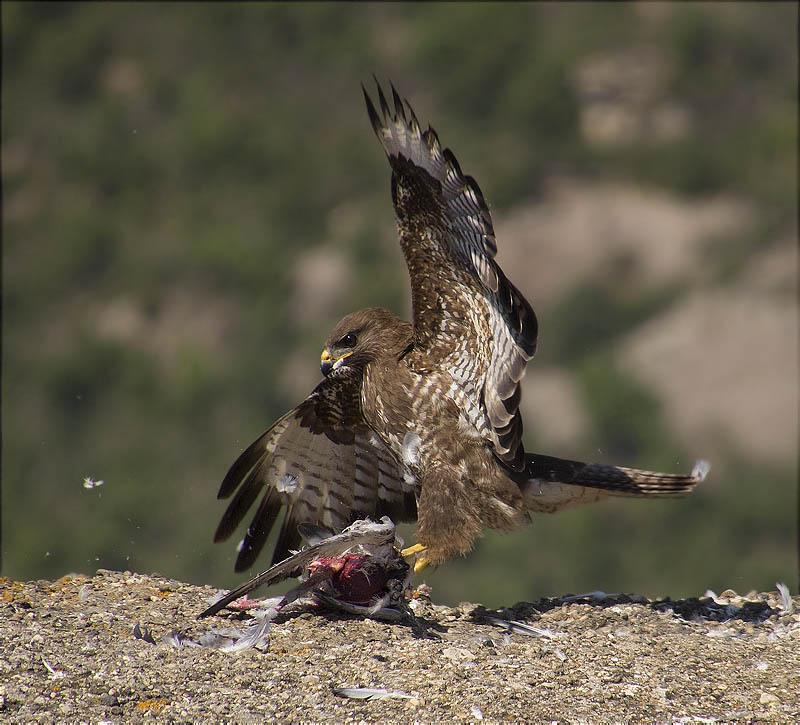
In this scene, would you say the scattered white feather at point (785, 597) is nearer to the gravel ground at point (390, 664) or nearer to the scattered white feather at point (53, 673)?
the gravel ground at point (390, 664)

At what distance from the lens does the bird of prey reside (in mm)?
4070

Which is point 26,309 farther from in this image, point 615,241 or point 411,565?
point 411,565

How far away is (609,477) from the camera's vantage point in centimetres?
488

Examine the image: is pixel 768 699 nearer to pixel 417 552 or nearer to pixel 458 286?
pixel 417 552

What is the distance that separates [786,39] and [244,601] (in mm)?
32930

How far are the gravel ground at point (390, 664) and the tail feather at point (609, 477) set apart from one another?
60 centimetres

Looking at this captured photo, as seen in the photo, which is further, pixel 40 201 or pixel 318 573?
pixel 40 201

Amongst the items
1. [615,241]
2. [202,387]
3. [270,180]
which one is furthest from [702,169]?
[202,387]

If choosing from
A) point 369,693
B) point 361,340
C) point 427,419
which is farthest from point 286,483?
point 369,693

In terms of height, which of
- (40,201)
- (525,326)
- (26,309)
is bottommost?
(525,326)

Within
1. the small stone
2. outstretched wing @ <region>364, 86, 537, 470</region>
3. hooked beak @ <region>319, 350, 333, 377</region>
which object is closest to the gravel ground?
the small stone

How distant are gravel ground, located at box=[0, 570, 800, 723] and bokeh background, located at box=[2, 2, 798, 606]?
16330mm

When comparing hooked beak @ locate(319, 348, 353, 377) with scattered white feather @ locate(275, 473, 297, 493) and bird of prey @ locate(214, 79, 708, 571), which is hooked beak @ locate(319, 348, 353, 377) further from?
scattered white feather @ locate(275, 473, 297, 493)

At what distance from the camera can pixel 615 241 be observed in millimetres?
28688
